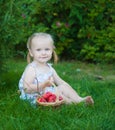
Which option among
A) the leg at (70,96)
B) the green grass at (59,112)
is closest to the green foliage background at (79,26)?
the green grass at (59,112)

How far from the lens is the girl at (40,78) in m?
4.79

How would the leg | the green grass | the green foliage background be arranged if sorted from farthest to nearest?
the green foliage background, the leg, the green grass

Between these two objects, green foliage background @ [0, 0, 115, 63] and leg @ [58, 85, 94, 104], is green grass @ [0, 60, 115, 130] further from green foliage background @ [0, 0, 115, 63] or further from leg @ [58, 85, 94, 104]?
green foliage background @ [0, 0, 115, 63]

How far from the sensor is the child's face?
488 cm

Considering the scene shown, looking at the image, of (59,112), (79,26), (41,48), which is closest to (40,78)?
(41,48)

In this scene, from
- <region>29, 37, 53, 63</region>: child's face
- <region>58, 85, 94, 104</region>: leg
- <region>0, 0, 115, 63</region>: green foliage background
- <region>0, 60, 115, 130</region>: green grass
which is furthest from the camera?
<region>0, 0, 115, 63</region>: green foliage background

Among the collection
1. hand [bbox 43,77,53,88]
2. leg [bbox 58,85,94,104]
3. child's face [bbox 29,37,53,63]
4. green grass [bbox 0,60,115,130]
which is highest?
child's face [bbox 29,37,53,63]

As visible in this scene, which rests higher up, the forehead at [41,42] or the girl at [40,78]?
the forehead at [41,42]

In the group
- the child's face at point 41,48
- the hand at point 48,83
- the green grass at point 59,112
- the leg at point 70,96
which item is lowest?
the green grass at point 59,112

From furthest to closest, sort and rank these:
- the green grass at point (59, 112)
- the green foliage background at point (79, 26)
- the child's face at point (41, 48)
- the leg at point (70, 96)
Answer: the green foliage background at point (79, 26)
the child's face at point (41, 48)
the leg at point (70, 96)
the green grass at point (59, 112)

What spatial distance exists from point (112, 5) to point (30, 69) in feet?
12.1

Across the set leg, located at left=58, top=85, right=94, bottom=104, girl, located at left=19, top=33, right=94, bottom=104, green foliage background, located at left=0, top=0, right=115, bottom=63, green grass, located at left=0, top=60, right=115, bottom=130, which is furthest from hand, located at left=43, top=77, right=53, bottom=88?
green foliage background, located at left=0, top=0, right=115, bottom=63

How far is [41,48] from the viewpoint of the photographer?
4.88 meters

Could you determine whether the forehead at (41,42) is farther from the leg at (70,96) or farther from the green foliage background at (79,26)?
the green foliage background at (79,26)
